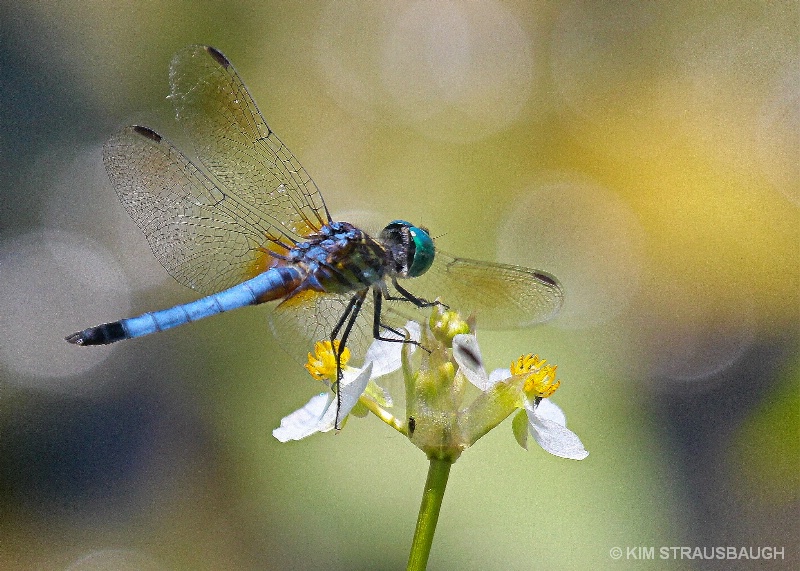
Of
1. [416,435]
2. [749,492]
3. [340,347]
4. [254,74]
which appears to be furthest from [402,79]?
[416,435]

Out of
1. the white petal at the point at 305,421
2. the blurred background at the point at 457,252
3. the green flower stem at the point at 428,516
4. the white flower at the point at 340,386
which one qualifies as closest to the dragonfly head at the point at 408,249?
the white flower at the point at 340,386

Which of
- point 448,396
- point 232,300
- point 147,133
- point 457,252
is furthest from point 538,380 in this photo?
point 457,252

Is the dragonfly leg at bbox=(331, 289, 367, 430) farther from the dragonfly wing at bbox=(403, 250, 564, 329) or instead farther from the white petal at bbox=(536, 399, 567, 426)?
the white petal at bbox=(536, 399, 567, 426)

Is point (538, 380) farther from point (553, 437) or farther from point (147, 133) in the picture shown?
point (147, 133)

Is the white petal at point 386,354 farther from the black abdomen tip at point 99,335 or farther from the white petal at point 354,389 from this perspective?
the black abdomen tip at point 99,335

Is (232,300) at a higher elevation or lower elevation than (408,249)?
lower

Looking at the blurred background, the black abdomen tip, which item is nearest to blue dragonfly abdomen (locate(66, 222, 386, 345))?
the black abdomen tip
